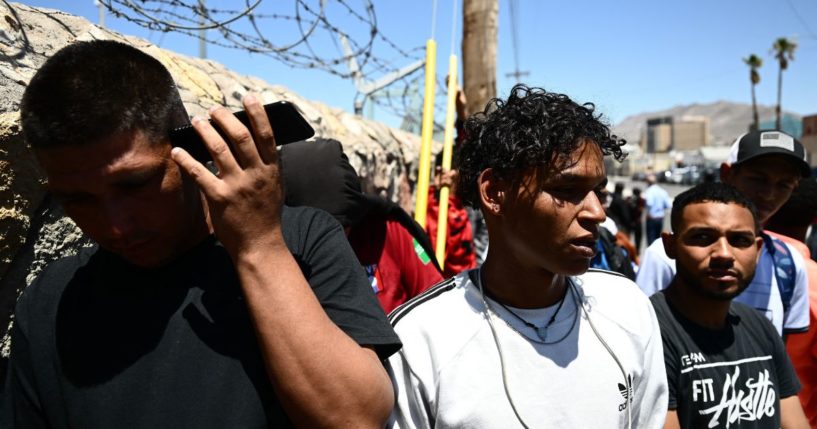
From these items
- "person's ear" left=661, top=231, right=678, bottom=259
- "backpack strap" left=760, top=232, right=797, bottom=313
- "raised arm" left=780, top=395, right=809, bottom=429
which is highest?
"person's ear" left=661, top=231, right=678, bottom=259

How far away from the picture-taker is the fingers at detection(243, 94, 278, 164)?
107 cm

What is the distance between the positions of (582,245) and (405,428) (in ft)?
1.94

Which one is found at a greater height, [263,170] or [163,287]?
[263,170]

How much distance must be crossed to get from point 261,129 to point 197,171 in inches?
5.3

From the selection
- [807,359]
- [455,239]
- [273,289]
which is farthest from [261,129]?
[455,239]

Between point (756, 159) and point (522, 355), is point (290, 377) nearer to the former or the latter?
point (522, 355)

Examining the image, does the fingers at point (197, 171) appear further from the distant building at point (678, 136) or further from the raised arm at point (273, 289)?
the distant building at point (678, 136)

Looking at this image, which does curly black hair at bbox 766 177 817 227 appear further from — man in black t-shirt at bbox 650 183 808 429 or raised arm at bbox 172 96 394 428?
raised arm at bbox 172 96 394 428

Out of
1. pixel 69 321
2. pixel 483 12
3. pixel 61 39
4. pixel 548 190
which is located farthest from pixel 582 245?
pixel 483 12

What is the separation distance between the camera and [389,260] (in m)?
2.57

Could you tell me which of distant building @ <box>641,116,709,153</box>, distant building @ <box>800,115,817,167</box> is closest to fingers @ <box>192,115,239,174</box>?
distant building @ <box>800,115,817,167</box>

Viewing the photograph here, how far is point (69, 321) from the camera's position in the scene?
3.99 ft

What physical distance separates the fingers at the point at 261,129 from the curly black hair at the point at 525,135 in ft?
2.27

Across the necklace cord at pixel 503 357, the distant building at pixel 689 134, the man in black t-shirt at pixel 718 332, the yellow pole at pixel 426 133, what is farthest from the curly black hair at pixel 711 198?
the distant building at pixel 689 134
